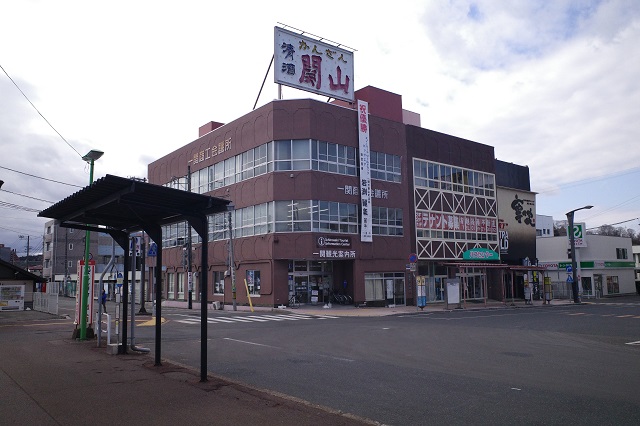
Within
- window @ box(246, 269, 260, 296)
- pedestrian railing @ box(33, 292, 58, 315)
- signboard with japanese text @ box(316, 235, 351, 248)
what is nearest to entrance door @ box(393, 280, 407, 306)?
signboard with japanese text @ box(316, 235, 351, 248)

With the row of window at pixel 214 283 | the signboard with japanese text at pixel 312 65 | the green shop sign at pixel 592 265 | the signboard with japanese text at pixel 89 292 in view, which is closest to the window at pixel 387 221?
the signboard with japanese text at pixel 312 65

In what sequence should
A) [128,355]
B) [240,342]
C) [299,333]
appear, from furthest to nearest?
[299,333]
[240,342]
[128,355]

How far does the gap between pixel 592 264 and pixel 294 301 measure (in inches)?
1549

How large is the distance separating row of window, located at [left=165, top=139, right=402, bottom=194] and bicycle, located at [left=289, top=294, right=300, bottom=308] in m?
9.20

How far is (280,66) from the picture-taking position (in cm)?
3662

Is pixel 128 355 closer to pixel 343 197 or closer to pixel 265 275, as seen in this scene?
pixel 265 275

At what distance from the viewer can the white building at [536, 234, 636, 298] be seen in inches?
2240

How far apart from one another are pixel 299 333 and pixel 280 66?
2318 centimetres

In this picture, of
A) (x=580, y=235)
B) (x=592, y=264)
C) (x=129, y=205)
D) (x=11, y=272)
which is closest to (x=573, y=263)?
(x=580, y=235)

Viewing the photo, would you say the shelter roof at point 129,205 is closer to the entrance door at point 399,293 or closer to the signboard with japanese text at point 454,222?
the entrance door at point 399,293

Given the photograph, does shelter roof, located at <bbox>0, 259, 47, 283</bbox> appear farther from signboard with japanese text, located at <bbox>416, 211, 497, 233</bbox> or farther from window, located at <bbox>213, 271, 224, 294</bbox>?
signboard with japanese text, located at <bbox>416, 211, 497, 233</bbox>

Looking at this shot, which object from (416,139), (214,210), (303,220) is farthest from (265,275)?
(214,210)

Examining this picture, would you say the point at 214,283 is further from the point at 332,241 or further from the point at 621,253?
the point at 621,253

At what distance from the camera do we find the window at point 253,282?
36.6 meters
